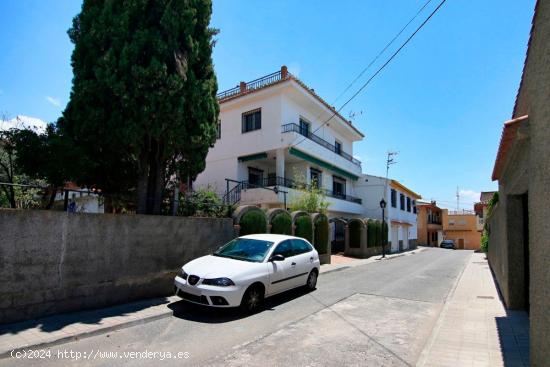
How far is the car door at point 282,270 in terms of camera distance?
8.25 meters

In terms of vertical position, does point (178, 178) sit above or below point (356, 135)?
below

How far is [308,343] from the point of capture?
5.71 meters

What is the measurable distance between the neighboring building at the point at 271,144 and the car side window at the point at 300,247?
383 inches

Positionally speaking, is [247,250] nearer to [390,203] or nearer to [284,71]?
[284,71]

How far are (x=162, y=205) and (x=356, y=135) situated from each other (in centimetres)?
2444

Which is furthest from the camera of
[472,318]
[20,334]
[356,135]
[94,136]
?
[356,135]

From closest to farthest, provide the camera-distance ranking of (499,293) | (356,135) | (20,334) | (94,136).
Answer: (20,334)
(94,136)
(499,293)
(356,135)

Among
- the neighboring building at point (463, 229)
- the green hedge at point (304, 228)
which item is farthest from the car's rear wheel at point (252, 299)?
the neighboring building at point (463, 229)

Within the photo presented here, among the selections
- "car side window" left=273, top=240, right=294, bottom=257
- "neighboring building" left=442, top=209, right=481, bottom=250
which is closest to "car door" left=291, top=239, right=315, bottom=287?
"car side window" left=273, top=240, right=294, bottom=257

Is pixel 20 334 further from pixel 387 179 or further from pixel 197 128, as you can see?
pixel 387 179

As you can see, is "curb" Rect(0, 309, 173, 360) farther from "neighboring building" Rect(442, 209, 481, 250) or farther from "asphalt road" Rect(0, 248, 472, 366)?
"neighboring building" Rect(442, 209, 481, 250)

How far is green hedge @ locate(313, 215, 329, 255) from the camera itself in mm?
17141

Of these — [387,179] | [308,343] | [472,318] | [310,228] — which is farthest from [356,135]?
[308,343]

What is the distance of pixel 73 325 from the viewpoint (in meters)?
6.07
